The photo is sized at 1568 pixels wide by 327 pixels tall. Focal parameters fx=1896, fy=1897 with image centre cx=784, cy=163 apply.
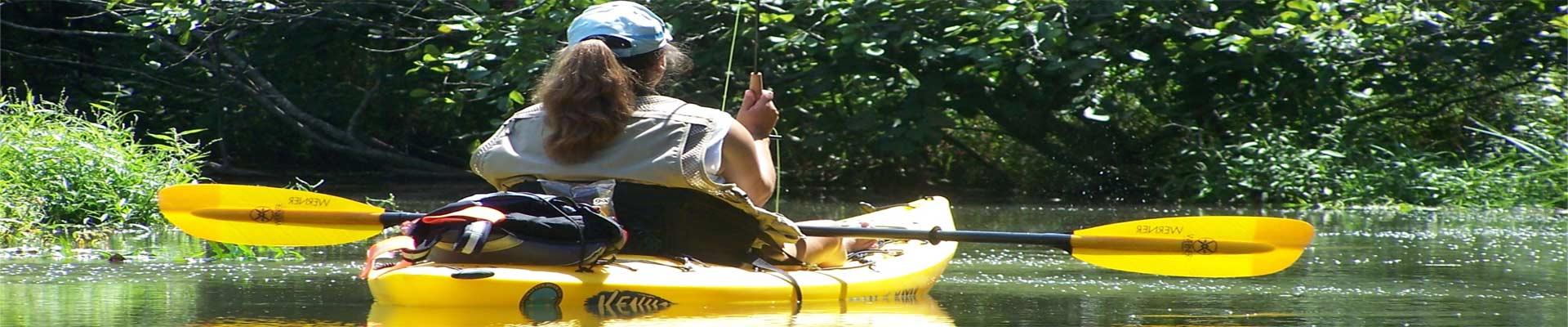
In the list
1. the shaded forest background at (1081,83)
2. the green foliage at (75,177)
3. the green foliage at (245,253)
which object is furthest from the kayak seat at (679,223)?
the shaded forest background at (1081,83)

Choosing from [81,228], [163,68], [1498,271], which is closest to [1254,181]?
[1498,271]

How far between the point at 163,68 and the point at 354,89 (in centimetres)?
137

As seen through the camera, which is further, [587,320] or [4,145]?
[4,145]

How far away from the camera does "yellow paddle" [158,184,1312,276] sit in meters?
5.03

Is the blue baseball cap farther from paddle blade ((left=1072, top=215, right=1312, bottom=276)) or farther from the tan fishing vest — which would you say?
paddle blade ((left=1072, top=215, right=1312, bottom=276))

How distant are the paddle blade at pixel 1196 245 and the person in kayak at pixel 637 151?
38.2 inches

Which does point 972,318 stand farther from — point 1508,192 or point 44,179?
point 1508,192

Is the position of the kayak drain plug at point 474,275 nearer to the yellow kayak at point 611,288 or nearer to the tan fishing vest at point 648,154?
the yellow kayak at point 611,288

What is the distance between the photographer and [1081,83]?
11453 millimetres

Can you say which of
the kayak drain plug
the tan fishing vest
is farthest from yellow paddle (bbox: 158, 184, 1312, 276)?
the kayak drain plug

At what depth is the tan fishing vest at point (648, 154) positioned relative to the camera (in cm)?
434

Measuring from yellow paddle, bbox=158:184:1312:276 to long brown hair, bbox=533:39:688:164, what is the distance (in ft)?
2.44

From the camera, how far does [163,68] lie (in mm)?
13641

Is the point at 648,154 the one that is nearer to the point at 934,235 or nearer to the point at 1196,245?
the point at 934,235
